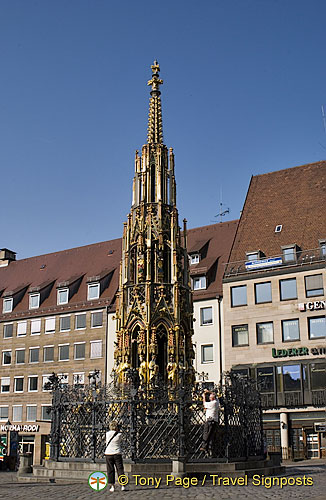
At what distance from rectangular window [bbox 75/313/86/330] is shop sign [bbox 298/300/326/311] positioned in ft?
54.2

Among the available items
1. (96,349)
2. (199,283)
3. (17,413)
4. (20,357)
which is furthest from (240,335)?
(17,413)

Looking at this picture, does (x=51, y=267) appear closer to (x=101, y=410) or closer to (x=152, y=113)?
(x=152, y=113)

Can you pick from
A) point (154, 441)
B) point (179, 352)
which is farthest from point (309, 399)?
point (154, 441)

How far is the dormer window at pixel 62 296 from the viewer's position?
5078 centimetres

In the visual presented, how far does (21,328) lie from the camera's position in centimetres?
5194

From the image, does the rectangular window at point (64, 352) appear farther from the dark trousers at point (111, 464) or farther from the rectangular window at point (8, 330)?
the dark trousers at point (111, 464)

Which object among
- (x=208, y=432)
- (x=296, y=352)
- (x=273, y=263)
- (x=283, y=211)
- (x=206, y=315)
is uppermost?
(x=283, y=211)

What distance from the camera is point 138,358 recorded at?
20094 millimetres

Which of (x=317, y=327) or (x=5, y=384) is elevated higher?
(x=317, y=327)

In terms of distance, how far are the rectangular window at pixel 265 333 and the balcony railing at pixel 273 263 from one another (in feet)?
11.3

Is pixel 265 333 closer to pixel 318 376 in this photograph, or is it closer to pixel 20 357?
pixel 318 376

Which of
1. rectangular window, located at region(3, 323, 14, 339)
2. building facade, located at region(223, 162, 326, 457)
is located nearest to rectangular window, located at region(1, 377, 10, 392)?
rectangular window, located at region(3, 323, 14, 339)

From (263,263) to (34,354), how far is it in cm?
1934

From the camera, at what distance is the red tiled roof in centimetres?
4322
